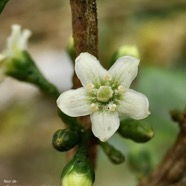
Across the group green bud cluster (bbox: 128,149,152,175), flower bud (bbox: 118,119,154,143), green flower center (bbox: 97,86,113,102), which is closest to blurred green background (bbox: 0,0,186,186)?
green bud cluster (bbox: 128,149,152,175)

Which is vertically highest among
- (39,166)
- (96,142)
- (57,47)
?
(96,142)

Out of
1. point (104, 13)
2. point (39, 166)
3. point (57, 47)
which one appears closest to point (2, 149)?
point (39, 166)

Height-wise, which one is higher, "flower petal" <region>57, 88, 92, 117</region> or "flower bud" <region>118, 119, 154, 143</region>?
"flower petal" <region>57, 88, 92, 117</region>

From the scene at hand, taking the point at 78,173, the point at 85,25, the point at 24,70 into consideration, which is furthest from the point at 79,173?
the point at 24,70

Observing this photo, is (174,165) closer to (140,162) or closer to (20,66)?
(140,162)

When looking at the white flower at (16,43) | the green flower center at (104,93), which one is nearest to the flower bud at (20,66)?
the white flower at (16,43)

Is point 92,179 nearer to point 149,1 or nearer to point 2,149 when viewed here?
point 2,149

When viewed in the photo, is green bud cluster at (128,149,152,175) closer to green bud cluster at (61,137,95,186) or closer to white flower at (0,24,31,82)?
white flower at (0,24,31,82)

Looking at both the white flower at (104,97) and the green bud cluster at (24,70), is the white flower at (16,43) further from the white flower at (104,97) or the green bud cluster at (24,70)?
the white flower at (104,97)
